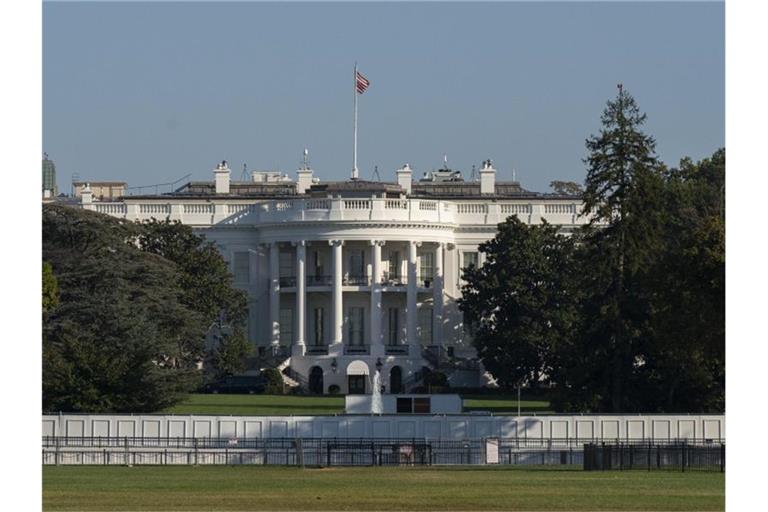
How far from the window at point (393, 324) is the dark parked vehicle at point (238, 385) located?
1465 centimetres

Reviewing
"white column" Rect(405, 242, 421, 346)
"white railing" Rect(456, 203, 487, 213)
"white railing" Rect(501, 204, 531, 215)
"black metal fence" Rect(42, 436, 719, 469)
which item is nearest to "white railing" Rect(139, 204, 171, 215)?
"white column" Rect(405, 242, 421, 346)

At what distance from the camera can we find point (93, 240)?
9038 centimetres

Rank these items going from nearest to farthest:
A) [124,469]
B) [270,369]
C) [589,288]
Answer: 1. [124,469]
2. [589,288]
3. [270,369]

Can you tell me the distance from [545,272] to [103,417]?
43.0 m

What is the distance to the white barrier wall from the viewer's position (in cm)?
5956

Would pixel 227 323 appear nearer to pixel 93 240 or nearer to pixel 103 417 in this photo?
pixel 93 240

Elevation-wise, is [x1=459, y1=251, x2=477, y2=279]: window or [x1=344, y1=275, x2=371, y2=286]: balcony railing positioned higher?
[x1=459, y1=251, x2=477, y2=279]: window

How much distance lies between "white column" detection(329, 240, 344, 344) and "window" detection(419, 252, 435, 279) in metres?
6.24

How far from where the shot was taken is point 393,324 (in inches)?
4663

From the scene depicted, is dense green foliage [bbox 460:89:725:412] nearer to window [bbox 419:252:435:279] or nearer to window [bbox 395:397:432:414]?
window [bbox 395:397:432:414]

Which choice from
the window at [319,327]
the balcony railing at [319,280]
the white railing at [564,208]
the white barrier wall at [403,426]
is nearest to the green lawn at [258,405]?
the white barrier wall at [403,426]

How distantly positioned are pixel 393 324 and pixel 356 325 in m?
2.26
